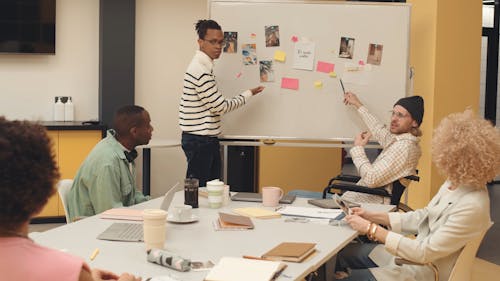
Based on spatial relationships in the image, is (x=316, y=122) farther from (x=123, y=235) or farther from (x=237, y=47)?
(x=123, y=235)

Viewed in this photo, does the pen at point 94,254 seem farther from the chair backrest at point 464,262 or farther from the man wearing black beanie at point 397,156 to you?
the man wearing black beanie at point 397,156

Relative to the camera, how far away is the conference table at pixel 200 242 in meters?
1.95

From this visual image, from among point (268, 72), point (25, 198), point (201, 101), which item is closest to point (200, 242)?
point (25, 198)

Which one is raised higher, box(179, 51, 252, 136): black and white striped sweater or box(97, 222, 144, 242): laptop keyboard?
box(179, 51, 252, 136): black and white striped sweater

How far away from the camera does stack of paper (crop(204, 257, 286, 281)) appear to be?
1810mm

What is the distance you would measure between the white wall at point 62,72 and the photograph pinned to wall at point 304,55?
2.41m

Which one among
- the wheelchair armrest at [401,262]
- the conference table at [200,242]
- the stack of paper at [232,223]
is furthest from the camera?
the stack of paper at [232,223]

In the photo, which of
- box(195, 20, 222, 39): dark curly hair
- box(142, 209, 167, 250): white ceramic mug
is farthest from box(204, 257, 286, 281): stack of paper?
box(195, 20, 222, 39): dark curly hair

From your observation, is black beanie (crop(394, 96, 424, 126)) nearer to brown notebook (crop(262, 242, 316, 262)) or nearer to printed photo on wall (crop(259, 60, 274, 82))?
printed photo on wall (crop(259, 60, 274, 82))

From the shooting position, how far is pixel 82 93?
6.16 meters

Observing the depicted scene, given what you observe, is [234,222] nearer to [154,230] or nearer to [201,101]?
[154,230]

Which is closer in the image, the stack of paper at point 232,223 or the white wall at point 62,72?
the stack of paper at point 232,223

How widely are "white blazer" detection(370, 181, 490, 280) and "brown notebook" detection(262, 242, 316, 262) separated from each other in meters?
0.39

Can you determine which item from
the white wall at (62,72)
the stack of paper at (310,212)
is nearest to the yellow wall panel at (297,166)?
the white wall at (62,72)
